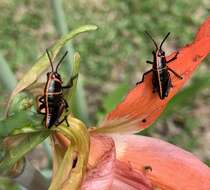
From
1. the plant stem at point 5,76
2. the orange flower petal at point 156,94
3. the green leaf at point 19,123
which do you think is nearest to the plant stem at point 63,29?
the plant stem at point 5,76

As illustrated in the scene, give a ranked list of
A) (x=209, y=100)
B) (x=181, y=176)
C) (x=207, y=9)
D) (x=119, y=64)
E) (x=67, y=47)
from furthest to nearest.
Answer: (x=207, y=9)
(x=119, y=64)
(x=209, y=100)
(x=67, y=47)
(x=181, y=176)

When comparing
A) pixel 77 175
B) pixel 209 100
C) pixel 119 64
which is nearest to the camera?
pixel 77 175

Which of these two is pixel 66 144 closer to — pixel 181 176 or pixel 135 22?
pixel 181 176

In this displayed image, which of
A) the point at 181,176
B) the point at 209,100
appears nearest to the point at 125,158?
the point at 181,176

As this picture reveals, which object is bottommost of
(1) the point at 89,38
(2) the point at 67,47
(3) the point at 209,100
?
(3) the point at 209,100

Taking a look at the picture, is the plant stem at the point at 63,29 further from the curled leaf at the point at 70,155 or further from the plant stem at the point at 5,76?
the curled leaf at the point at 70,155
